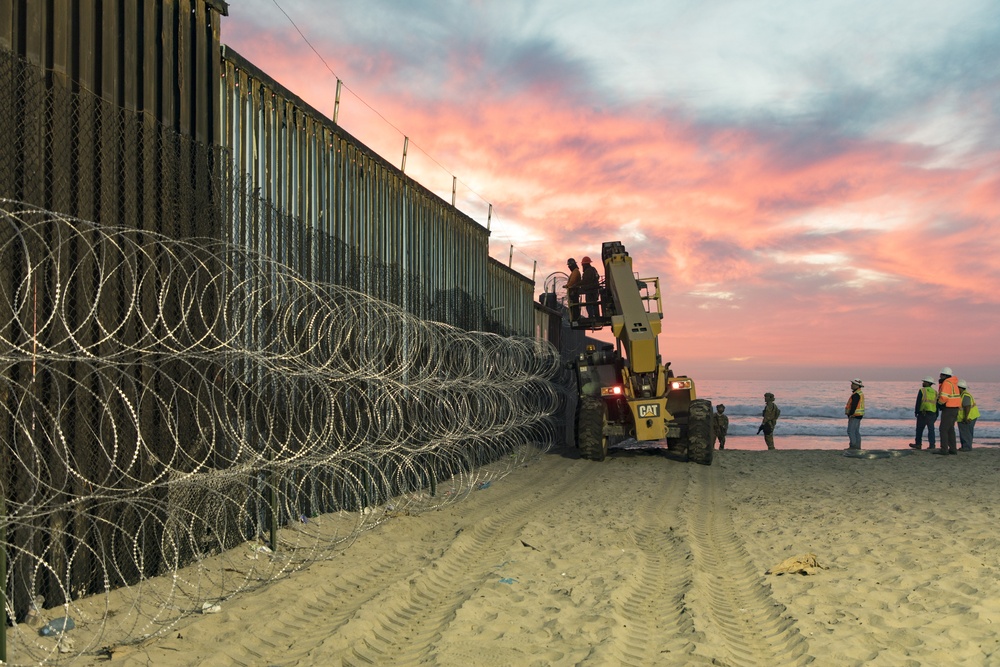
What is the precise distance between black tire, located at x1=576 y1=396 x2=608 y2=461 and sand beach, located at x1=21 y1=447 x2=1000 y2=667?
448 centimetres

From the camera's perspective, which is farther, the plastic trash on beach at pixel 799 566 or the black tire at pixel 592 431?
the black tire at pixel 592 431

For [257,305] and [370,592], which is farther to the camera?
[257,305]

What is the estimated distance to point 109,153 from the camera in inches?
223

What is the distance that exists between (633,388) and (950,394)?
755 cm

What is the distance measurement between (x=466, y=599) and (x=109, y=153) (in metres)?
4.40

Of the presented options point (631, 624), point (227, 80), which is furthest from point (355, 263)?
point (631, 624)

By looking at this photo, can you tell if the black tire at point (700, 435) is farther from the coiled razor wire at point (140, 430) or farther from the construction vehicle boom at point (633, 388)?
the coiled razor wire at point (140, 430)

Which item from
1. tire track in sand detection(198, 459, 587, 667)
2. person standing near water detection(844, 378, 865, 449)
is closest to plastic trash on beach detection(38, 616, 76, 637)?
tire track in sand detection(198, 459, 587, 667)

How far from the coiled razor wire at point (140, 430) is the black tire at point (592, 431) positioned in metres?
6.29

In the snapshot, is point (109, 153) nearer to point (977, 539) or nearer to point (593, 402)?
point (977, 539)

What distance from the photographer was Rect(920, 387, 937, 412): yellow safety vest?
55.2ft

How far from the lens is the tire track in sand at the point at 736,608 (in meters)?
4.45

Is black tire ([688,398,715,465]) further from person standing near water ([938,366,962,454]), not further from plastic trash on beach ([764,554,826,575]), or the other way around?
plastic trash on beach ([764,554,826,575])

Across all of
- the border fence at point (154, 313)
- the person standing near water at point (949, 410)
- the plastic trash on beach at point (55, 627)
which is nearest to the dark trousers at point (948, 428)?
the person standing near water at point (949, 410)
